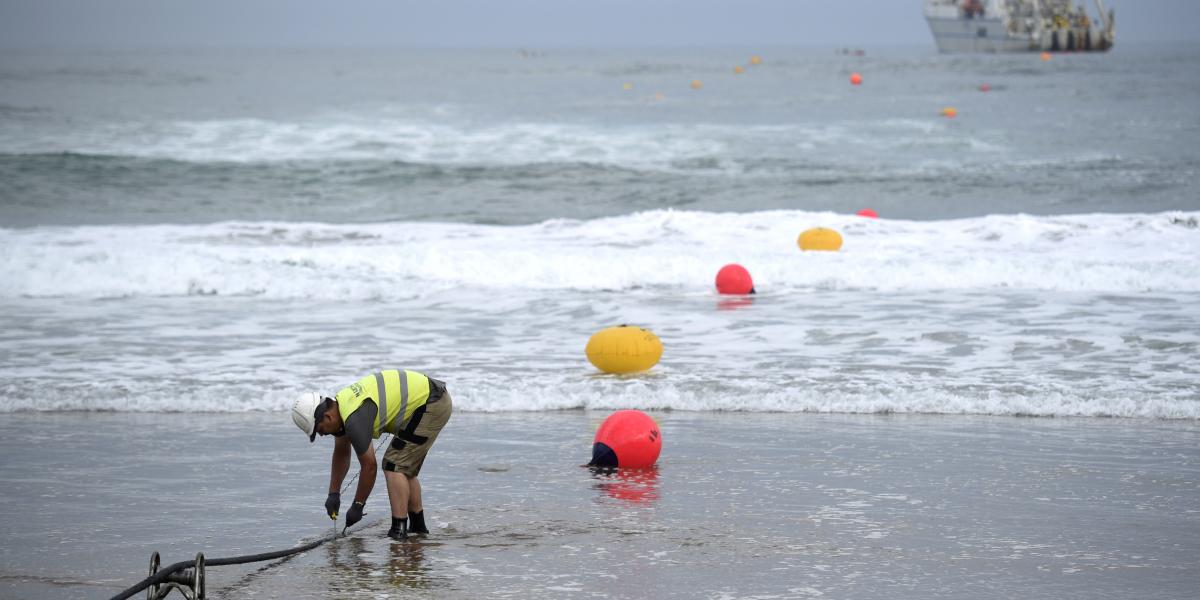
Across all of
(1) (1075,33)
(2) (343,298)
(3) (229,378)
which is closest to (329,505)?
(3) (229,378)

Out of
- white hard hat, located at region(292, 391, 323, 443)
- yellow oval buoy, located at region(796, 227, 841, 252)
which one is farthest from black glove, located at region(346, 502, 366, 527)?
yellow oval buoy, located at region(796, 227, 841, 252)

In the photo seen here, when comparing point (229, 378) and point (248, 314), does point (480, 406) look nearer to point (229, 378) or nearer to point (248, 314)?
point (229, 378)

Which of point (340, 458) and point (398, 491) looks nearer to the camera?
point (340, 458)

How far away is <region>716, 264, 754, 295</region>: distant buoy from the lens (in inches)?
640

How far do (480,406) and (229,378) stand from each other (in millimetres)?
2468

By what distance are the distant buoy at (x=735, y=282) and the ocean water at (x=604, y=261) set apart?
0.60ft

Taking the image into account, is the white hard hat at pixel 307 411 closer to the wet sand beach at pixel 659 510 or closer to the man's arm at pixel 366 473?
the man's arm at pixel 366 473

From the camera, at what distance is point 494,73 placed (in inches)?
4397

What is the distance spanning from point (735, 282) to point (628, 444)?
812 centimetres

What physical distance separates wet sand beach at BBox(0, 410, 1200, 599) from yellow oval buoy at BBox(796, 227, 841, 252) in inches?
394

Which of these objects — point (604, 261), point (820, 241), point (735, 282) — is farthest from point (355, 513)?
Result: point (820, 241)

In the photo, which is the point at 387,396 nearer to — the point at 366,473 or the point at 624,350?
the point at 366,473

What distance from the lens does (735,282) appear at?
639 inches

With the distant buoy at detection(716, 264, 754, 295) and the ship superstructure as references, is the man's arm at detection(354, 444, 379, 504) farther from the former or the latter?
the ship superstructure
